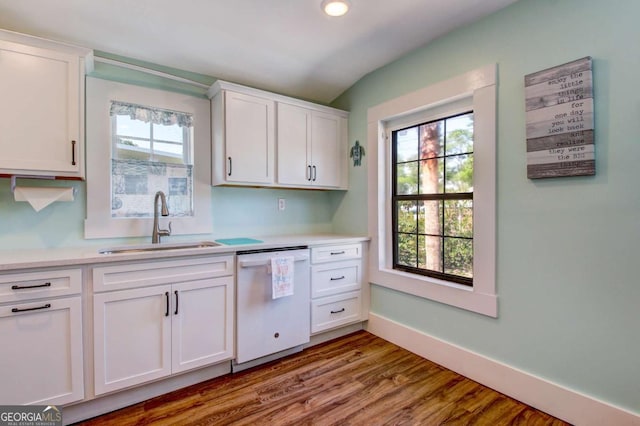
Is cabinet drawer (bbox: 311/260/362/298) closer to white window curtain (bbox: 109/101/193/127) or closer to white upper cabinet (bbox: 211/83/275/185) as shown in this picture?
white upper cabinet (bbox: 211/83/275/185)

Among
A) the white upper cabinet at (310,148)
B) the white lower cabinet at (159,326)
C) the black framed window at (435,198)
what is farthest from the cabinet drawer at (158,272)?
the black framed window at (435,198)

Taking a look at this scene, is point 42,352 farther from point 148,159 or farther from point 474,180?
point 474,180

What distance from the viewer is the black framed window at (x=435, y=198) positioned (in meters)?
2.30

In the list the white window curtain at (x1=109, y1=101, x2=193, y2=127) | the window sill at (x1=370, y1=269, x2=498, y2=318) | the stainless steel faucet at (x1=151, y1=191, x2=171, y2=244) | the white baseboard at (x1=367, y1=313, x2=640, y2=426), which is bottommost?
the white baseboard at (x1=367, y1=313, x2=640, y2=426)

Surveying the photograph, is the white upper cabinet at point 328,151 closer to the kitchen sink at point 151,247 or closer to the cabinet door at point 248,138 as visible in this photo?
the cabinet door at point 248,138

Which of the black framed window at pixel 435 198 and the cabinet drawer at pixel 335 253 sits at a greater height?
the black framed window at pixel 435 198

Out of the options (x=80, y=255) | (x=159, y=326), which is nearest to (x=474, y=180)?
(x=159, y=326)

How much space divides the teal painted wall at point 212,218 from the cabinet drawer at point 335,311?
0.85 m

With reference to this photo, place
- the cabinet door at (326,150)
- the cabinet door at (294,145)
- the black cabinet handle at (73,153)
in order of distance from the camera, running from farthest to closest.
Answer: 1. the cabinet door at (326,150)
2. the cabinet door at (294,145)
3. the black cabinet handle at (73,153)

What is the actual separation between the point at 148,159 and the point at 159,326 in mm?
1312

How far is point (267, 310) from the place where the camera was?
7.66 feet

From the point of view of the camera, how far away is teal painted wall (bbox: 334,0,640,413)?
5.06 feet

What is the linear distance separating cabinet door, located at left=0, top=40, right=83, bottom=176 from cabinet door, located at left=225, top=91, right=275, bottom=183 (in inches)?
38.5

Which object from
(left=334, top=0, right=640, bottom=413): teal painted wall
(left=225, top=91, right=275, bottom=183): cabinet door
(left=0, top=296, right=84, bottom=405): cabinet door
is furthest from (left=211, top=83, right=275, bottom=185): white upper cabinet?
(left=334, top=0, right=640, bottom=413): teal painted wall
